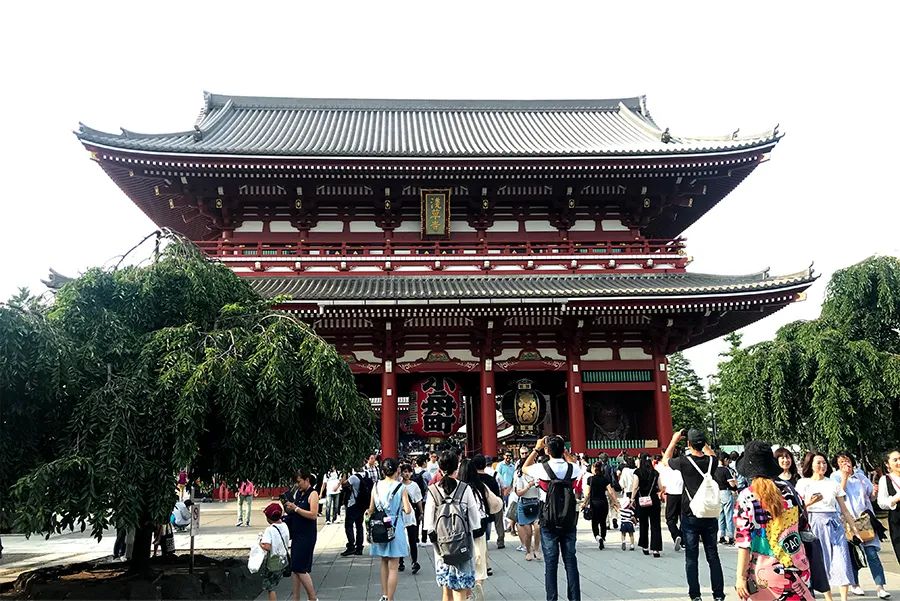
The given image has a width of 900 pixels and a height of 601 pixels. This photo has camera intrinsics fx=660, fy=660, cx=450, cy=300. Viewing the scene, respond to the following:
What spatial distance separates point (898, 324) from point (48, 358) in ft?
62.3

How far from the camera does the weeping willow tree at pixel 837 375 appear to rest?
52.6 ft

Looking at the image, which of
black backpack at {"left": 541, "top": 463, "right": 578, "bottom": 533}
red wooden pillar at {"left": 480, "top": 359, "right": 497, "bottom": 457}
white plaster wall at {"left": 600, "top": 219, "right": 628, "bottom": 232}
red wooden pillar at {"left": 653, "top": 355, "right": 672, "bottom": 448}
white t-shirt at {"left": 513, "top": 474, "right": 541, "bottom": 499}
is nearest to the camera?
black backpack at {"left": 541, "top": 463, "right": 578, "bottom": 533}

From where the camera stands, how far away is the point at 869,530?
8.11m

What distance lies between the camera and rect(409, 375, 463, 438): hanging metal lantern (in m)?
19.4

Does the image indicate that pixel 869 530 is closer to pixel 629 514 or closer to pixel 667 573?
pixel 667 573

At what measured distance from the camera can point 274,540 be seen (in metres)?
7.27

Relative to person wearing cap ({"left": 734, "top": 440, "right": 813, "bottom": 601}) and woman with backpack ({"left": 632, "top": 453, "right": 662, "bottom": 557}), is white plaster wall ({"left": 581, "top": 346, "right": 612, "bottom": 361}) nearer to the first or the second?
woman with backpack ({"left": 632, "top": 453, "right": 662, "bottom": 557})

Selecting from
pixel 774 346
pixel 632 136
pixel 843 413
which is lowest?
pixel 843 413

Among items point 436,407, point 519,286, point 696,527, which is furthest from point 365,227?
point 696,527

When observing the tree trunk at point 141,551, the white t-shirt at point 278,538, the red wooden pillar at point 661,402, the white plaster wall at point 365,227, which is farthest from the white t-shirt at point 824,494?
the white plaster wall at point 365,227

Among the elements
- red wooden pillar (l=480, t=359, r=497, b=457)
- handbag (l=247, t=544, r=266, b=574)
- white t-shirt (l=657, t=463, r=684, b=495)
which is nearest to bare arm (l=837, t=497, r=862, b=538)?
white t-shirt (l=657, t=463, r=684, b=495)

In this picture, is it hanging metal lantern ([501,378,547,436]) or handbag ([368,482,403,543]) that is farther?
hanging metal lantern ([501,378,547,436])


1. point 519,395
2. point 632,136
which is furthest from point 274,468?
point 632,136

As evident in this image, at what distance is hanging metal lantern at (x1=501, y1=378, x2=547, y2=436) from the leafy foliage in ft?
72.9
